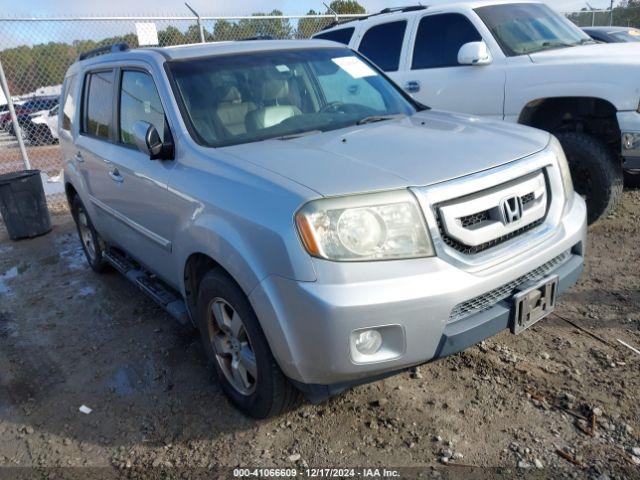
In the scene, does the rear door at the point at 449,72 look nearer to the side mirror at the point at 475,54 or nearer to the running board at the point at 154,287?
the side mirror at the point at 475,54

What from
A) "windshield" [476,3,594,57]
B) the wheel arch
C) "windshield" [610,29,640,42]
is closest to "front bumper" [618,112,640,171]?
the wheel arch

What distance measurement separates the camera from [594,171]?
483 cm

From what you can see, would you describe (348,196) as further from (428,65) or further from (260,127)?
(428,65)

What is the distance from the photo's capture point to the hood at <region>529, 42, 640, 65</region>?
15.2ft

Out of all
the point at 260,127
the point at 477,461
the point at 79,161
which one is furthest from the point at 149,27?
the point at 477,461

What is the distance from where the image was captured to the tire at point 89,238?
500cm

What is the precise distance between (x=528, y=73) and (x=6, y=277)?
5.41 meters

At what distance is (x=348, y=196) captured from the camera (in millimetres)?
2273

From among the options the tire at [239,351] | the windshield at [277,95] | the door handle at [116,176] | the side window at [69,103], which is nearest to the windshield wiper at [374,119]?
the windshield at [277,95]

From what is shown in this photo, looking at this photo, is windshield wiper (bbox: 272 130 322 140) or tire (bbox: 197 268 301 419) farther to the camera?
windshield wiper (bbox: 272 130 322 140)

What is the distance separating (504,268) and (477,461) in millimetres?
876

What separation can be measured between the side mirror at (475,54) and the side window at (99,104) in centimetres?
324

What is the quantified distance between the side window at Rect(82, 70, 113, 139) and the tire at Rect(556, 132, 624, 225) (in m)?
3.79

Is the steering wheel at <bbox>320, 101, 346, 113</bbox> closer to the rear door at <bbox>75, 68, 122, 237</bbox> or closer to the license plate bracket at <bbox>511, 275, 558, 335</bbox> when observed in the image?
the rear door at <bbox>75, 68, 122, 237</bbox>
